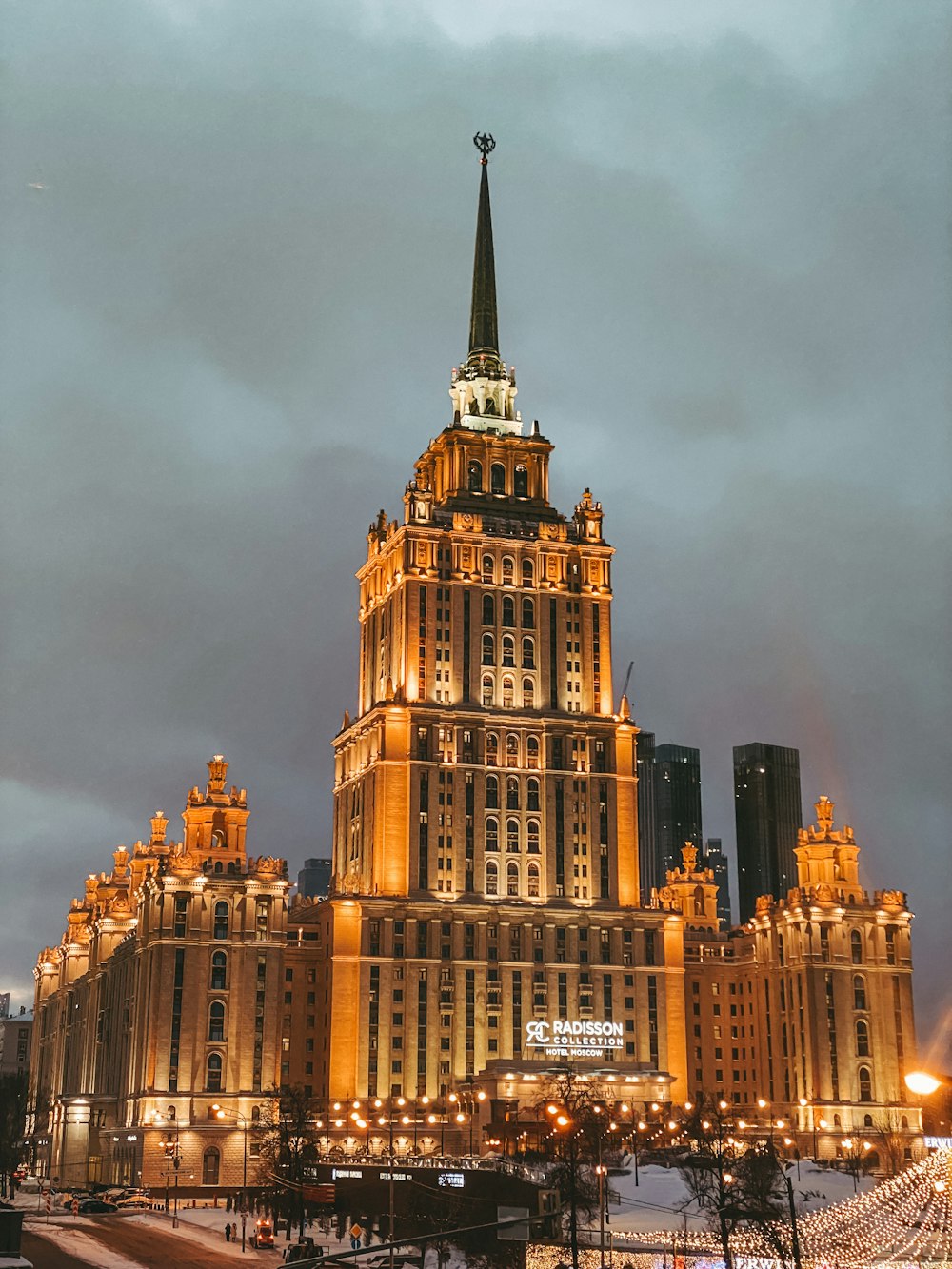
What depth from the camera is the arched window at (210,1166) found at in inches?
6786

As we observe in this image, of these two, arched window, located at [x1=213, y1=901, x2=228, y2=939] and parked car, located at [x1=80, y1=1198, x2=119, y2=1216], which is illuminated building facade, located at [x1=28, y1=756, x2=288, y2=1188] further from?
parked car, located at [x1=80, y1=1198, x2=119, y2=1216]

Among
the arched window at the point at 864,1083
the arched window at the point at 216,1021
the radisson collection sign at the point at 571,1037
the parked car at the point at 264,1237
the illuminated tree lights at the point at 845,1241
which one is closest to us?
the illuminated tree lights at the point at 845,1241

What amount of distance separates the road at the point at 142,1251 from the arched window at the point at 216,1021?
48128 millimetres

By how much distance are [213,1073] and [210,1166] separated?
9524 millimetres

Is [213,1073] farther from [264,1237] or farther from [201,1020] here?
[264,1237]

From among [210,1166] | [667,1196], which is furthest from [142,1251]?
[210,1166]

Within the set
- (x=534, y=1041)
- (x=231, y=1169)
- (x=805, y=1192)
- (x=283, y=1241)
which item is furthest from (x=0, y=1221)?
(x=534, y=1041)

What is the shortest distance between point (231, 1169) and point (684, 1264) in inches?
3314

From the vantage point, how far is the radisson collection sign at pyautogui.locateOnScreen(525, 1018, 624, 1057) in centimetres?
19138

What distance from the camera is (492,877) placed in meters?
199

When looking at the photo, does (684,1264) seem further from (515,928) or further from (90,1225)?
(515,928)

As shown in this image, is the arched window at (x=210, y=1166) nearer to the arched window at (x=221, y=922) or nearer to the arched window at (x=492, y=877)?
the arched window at (x=221, y=922)

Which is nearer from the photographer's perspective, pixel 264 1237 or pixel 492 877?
pixel 264 1237

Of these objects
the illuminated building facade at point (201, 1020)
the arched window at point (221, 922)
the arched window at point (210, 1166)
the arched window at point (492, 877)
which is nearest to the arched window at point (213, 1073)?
the illuminated building facade at point (201, 1020)
